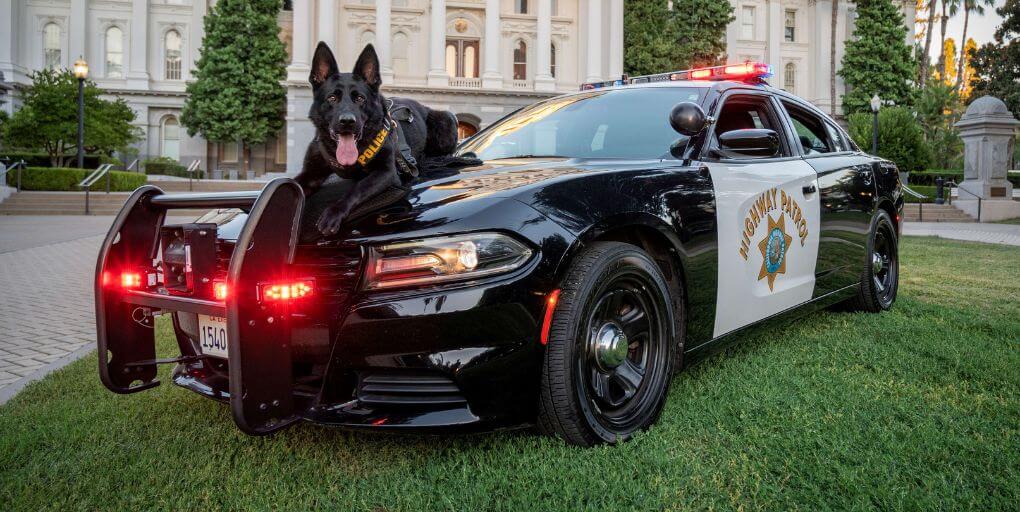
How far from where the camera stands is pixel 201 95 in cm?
3909

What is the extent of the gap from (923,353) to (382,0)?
39.2 m

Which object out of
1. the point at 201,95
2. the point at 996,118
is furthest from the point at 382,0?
the point at 996,118

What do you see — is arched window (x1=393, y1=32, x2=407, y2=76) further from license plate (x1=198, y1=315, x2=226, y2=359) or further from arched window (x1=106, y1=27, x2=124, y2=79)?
license plate (x1=198, y1=315, x2=226, y2=359)

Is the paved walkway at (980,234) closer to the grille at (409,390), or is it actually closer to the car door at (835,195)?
the car door at (835,195)

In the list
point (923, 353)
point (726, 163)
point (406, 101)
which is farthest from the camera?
point (923, 353)

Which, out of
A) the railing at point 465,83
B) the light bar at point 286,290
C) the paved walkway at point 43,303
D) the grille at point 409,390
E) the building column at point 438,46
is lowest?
the paved walkway at point 43,303

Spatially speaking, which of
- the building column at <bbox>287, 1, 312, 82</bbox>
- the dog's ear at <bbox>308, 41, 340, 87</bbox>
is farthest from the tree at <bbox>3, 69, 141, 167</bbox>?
the dog's ear at <bbox>308, 41, 340, 87</bbox>

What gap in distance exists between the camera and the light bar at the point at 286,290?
2.14 m

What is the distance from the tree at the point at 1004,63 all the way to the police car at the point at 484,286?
63332 millimetres

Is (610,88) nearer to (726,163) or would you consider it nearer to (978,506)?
(726,163)

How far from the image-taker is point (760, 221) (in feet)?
11.1

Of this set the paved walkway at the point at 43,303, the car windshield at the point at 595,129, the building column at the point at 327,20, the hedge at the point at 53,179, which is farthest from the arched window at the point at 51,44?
the car windshield at the point at 595,129

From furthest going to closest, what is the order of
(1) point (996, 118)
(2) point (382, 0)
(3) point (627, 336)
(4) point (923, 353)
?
1. (2) point (382, 0)
2. (1) point (996, 118)
3. (4) point (923, 353)
4. (3) point (627, 336)

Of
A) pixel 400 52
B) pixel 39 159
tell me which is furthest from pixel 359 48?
pixel 39 159
